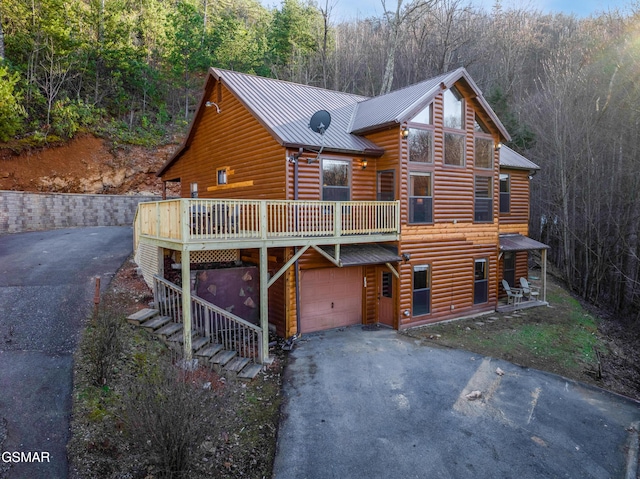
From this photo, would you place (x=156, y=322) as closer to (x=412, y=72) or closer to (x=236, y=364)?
(x=236, y=364)

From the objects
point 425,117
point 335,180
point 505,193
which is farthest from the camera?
point 505,193

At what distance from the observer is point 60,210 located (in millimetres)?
22656

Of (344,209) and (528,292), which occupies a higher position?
(344,209)

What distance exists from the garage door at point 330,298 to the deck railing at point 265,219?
→ 5.38ft

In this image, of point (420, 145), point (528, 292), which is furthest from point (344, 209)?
point (528, 292)

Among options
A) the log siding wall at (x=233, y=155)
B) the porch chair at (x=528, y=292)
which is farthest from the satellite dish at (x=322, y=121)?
the porch chair at (x=528, y=292)

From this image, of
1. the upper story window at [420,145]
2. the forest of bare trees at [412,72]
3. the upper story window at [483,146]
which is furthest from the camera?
the forest of bare trees at [412,72]

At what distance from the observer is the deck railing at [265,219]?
28.2ft

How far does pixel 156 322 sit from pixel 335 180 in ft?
21.3

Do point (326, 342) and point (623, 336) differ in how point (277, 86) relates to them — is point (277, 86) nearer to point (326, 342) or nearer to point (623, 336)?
point (326, 342)

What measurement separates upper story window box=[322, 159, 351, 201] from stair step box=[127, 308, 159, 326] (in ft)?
18.9

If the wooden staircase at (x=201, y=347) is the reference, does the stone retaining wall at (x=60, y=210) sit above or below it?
above

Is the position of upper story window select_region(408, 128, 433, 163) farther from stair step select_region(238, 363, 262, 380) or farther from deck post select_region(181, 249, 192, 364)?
stair step select_region(238, 363, 262, 380)

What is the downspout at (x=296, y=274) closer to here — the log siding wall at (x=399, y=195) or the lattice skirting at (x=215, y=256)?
the log siding wall at (x=399, y=195)
